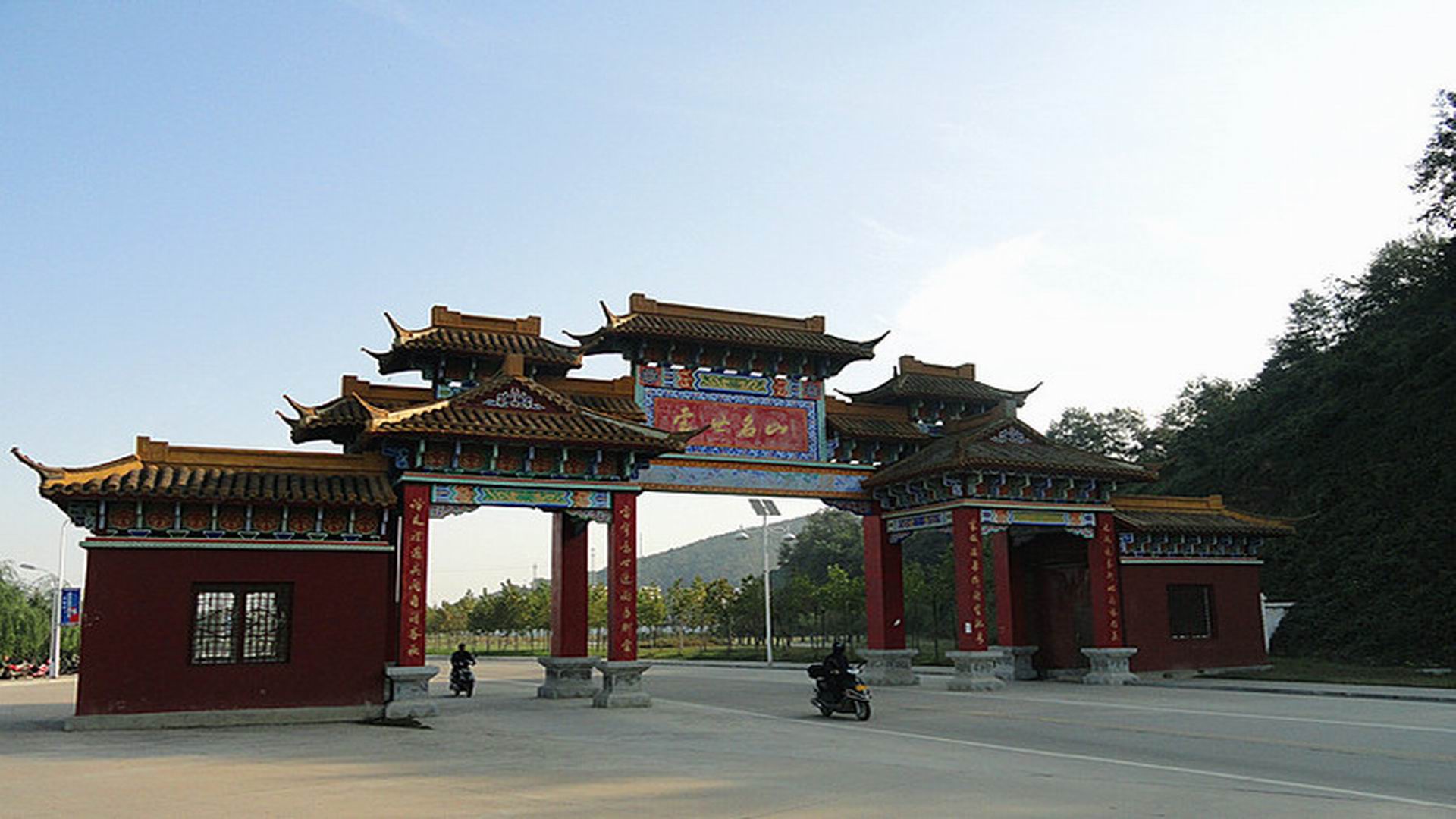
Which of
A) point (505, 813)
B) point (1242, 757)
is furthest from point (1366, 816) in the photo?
point (505, 813)

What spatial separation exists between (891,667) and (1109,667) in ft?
14.9

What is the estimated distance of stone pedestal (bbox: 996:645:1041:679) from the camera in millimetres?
23938

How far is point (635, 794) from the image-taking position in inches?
334

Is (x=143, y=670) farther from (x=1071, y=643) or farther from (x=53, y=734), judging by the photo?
(x=1071, y=643)

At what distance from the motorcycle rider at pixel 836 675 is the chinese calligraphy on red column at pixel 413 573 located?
6.31m

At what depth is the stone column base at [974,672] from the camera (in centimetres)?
2094

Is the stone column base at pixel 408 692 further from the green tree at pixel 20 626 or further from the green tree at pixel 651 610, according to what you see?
the green tree at pixel 651 610

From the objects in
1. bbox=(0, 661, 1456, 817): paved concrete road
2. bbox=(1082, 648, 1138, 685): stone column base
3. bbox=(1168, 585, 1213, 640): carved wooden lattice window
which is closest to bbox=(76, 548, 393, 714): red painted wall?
bbox=(0, 661, 1456, 817): paved concrete road

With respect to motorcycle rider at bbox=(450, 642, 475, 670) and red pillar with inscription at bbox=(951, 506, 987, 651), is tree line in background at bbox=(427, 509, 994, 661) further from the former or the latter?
red pillar with inscription at bbox=(951, 506, 987, 651)

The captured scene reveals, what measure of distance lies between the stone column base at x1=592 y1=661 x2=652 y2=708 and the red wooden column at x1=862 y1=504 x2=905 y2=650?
6.76 metres

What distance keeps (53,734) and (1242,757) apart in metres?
14.7

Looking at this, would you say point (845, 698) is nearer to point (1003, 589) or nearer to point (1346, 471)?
point (1003, 589)

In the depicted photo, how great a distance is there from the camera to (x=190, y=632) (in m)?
15.7

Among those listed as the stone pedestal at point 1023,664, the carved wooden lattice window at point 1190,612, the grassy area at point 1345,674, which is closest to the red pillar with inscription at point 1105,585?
the stone pedestal at point 1023,664
